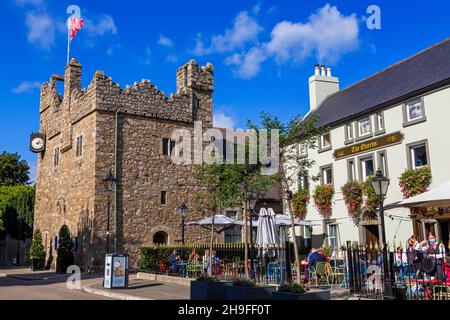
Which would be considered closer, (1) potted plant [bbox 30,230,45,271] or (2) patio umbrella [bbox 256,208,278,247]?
(2) patio umbrella [bbox 256,208,278,247]

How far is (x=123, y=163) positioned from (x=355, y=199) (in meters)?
12.6

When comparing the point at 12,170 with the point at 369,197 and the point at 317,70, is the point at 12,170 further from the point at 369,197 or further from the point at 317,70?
the point at 369,197

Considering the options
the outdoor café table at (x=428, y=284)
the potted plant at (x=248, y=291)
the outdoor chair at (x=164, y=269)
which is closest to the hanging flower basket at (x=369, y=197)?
the outdoor chair at (x=164, y=269)

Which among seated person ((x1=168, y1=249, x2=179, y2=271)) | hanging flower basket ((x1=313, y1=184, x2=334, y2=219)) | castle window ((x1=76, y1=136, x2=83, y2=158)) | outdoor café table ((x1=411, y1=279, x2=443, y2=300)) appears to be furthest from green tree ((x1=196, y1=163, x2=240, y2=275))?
outdoor café table ((x1=411, y1=279, x2=443, y2=300))

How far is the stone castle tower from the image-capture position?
1032 inches

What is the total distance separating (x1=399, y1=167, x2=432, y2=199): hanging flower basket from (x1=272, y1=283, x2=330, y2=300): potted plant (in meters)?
12.9

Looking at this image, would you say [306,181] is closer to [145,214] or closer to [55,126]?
[145,214]

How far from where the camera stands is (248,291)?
1148 cm

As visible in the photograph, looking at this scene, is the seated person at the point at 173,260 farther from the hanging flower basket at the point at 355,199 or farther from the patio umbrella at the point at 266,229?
the hanging flower basket at the point at 355,199

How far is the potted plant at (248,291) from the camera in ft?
37.7

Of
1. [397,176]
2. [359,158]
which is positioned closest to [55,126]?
[359,158]

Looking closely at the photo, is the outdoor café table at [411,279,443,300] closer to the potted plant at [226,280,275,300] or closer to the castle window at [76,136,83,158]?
the potted plant at [226,280,275,300]

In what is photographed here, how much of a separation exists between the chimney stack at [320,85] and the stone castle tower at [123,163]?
7360 millimetres

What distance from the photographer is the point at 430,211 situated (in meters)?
15.8
